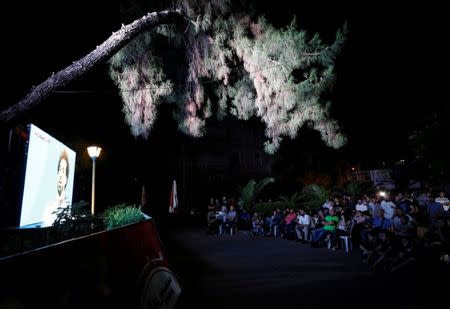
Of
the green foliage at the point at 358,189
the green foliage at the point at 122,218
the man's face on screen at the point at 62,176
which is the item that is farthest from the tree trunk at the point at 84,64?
the green foliage at the point at 358,189

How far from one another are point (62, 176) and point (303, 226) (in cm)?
892

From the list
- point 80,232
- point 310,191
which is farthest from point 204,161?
point 80,232

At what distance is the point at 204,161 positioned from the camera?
35719mm

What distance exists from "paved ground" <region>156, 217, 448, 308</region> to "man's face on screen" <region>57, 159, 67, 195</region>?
397cm

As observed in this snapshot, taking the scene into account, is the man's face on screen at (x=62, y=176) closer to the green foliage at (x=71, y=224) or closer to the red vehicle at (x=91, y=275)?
the green foliage at (x=71, y=224)

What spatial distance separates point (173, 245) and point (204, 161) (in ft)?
74.4

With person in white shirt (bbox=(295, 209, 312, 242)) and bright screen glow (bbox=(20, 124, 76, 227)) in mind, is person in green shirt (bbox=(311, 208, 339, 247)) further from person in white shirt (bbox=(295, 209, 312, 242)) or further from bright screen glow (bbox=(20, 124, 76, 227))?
bright screen glow (bbox=(20, 124, 76, 227))

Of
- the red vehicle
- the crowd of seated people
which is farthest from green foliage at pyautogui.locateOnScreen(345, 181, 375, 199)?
the red vehicle

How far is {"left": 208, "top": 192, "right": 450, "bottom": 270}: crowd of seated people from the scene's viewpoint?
24.9 ft

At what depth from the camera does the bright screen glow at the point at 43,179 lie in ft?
22.9

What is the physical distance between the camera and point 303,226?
1312 centimetres

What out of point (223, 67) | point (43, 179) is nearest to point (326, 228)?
point (223, 67)

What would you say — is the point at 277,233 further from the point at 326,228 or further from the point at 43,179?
the point at 43,179

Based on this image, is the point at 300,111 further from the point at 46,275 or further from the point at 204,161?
the point at 204,161
